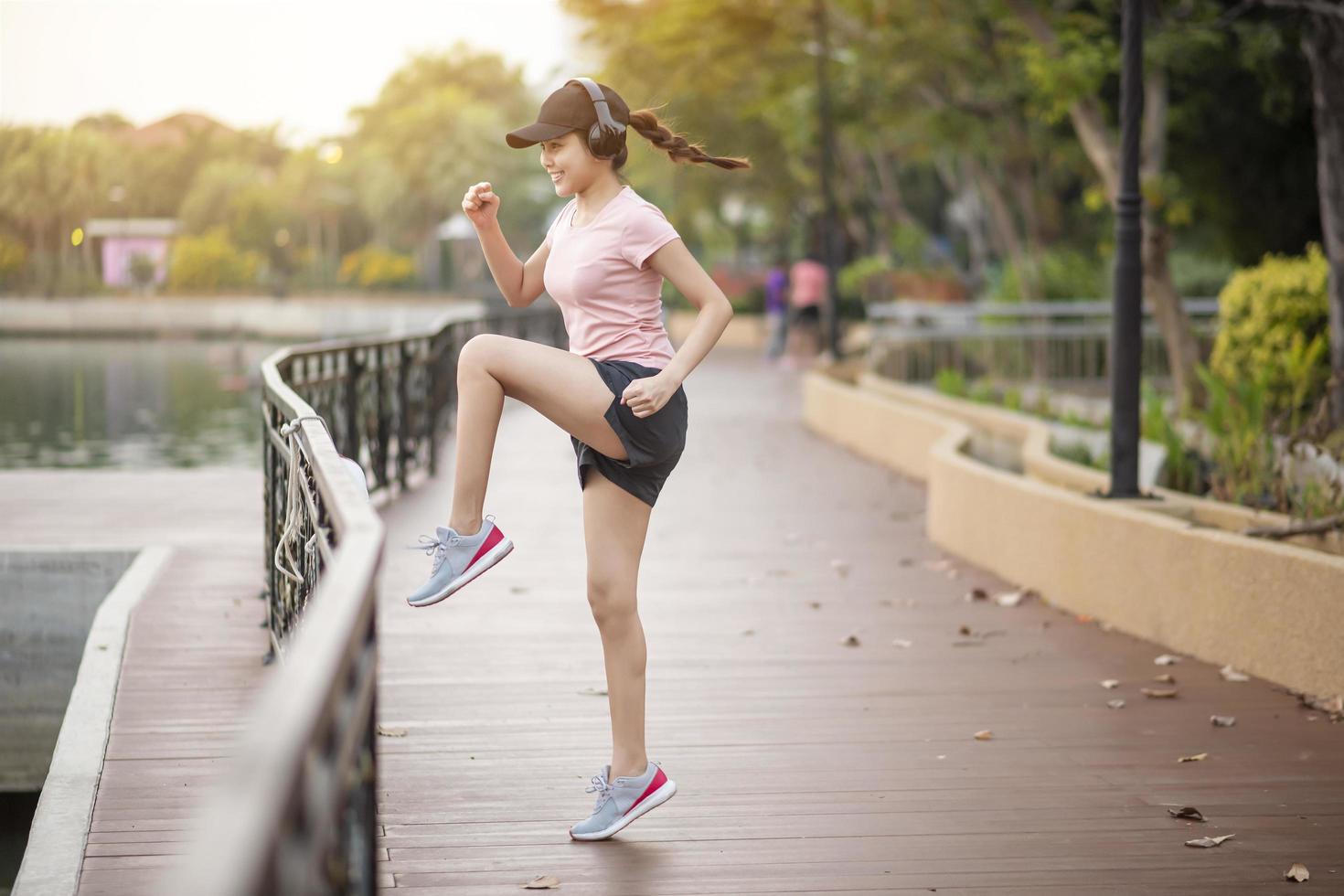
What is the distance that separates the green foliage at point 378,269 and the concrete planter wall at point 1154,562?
7953cm

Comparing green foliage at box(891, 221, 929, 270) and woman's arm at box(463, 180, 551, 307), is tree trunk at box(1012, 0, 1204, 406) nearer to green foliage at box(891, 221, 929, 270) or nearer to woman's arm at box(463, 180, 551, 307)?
woman's arm at box(463, 180, 551, 307)

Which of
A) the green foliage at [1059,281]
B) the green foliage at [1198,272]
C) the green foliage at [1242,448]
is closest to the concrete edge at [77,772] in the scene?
the green foliage at [1242,448]

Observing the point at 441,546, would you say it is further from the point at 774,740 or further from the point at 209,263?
the point at 209,263

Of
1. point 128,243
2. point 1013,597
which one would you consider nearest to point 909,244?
point 1013,597

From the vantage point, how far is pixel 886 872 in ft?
15.1

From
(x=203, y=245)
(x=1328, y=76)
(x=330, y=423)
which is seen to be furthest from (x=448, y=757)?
(x=203, y=245)

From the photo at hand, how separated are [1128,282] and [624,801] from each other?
17.3ft

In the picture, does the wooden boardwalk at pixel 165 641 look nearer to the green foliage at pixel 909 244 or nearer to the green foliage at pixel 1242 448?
the green foliage at pixel 1242 448

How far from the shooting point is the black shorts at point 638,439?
4383 millimetres

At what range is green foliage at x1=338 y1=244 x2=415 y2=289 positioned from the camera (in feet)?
296

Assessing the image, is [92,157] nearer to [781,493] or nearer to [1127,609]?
[781,493]

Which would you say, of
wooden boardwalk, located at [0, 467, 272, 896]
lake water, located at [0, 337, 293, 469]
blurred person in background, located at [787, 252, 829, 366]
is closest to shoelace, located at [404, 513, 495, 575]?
wooden boardwalk, located at [0, 467, 272, 896]

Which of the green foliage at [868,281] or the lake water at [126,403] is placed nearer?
the lake water at [126,403]

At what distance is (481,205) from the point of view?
15.1 feet
